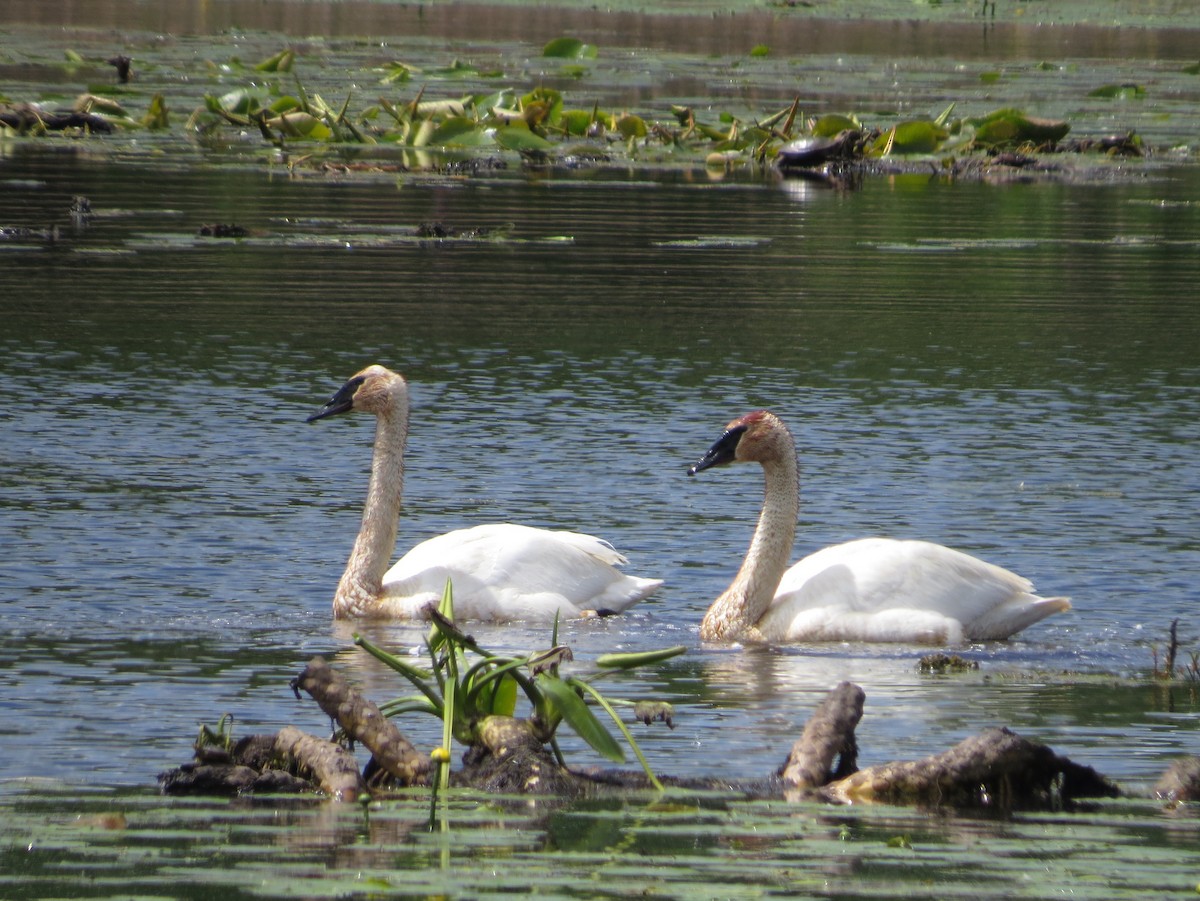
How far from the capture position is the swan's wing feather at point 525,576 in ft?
32.0

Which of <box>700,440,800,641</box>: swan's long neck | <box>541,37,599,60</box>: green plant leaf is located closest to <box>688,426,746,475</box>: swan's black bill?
<box>700,440,800,641</box>: swan's long neck

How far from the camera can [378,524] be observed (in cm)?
1031

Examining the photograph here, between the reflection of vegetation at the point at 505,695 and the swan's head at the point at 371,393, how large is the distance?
442 centimetres

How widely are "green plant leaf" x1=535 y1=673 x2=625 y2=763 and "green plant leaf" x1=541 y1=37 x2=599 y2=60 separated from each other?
36.2 metres

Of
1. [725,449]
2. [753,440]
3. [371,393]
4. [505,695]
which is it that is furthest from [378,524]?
[505,695]

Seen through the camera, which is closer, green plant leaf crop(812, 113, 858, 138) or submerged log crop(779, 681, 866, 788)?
submerged log crop(779, 681, 866, 788)

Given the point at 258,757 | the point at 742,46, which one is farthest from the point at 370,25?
the point at 258,757

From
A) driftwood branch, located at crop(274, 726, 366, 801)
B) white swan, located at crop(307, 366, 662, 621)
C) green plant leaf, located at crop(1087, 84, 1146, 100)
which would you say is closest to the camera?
driftwood branch, located at crop(274, 726, 366, 801)

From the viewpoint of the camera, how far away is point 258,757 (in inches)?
242

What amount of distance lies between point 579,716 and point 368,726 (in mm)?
611

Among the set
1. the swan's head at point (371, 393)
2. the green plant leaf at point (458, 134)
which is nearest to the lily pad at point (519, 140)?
the green plant leaf at point (458, 134)

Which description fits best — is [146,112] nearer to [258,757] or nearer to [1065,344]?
[1065,344]

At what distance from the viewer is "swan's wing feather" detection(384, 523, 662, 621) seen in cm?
976

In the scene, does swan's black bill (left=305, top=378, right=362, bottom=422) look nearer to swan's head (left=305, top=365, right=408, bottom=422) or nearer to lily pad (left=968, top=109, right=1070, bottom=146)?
swan's head (left=305, top=365, right=408, bottom=422)
